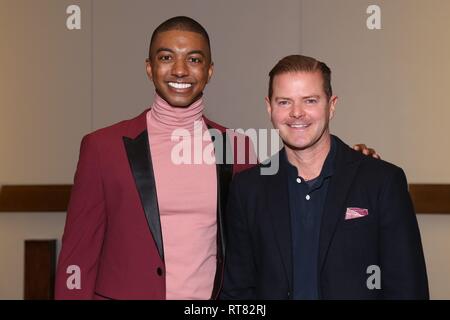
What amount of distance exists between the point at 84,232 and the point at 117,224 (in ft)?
0.30

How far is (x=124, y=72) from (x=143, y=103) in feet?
0.59

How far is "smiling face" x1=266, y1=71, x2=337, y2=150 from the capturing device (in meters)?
1.59

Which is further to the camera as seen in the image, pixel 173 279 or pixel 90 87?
pixel 90 87

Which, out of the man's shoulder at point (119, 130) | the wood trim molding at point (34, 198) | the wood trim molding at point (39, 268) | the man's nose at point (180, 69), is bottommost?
the wood trim molding at point (39, 268)

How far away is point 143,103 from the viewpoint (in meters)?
3.21

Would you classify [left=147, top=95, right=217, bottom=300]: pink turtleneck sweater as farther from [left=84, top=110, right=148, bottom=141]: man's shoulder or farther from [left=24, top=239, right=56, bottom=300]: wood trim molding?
[left=24, top=239, right=56, bottom=300]: wood trim molding

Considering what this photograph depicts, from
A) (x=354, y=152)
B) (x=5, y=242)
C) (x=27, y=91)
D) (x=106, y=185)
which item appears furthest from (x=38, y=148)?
(x=354, y=152)

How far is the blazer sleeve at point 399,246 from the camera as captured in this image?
4.95ft

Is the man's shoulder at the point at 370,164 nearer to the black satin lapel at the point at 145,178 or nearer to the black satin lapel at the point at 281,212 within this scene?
the black satin lapel at the point at 281,212

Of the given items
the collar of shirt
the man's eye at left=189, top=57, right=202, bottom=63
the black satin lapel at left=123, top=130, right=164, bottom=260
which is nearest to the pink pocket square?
the collar of shirt

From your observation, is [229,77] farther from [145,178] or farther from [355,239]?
[355,239]

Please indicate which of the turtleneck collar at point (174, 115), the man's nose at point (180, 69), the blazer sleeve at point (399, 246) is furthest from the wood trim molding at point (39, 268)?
the blazer sleeve at point (399, 246)

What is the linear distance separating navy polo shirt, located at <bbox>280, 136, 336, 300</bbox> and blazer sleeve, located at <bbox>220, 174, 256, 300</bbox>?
5.2 inches

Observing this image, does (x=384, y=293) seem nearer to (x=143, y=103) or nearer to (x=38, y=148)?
(x=143, y=103)
